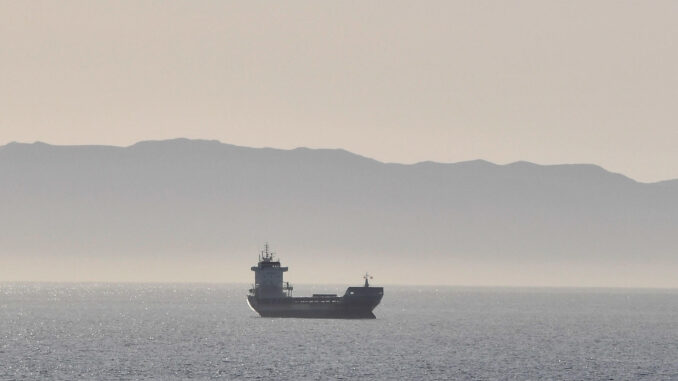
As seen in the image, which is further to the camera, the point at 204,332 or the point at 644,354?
the point at 204,332

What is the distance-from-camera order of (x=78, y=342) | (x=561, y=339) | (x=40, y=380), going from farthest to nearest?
1. (x=561, y=339)
2. (x=78, y=342)
3. (x=40, y=380)

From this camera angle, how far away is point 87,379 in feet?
381

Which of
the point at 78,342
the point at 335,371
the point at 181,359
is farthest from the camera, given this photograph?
the point at 78,342

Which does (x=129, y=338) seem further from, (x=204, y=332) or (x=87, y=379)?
(x=87, y=379)

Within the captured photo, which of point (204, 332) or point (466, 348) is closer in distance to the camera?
point (466, 348)

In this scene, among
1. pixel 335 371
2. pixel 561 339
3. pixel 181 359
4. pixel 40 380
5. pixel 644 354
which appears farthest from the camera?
pixel 561 339

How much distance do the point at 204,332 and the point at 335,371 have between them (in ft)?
230

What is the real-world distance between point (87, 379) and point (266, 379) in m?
14.7

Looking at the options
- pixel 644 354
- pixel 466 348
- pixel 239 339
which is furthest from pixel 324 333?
pixel 644 354

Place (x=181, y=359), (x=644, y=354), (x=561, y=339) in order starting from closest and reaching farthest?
(x=181, y=359) → (x=644, y=354) → (x=561, y=339)

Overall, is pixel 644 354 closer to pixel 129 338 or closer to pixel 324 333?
pixel 324 333

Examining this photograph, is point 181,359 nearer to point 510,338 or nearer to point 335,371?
point 335,371

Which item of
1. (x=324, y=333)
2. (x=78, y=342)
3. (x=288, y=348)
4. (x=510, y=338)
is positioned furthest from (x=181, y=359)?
(x=510, y=338)

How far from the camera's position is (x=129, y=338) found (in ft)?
577
